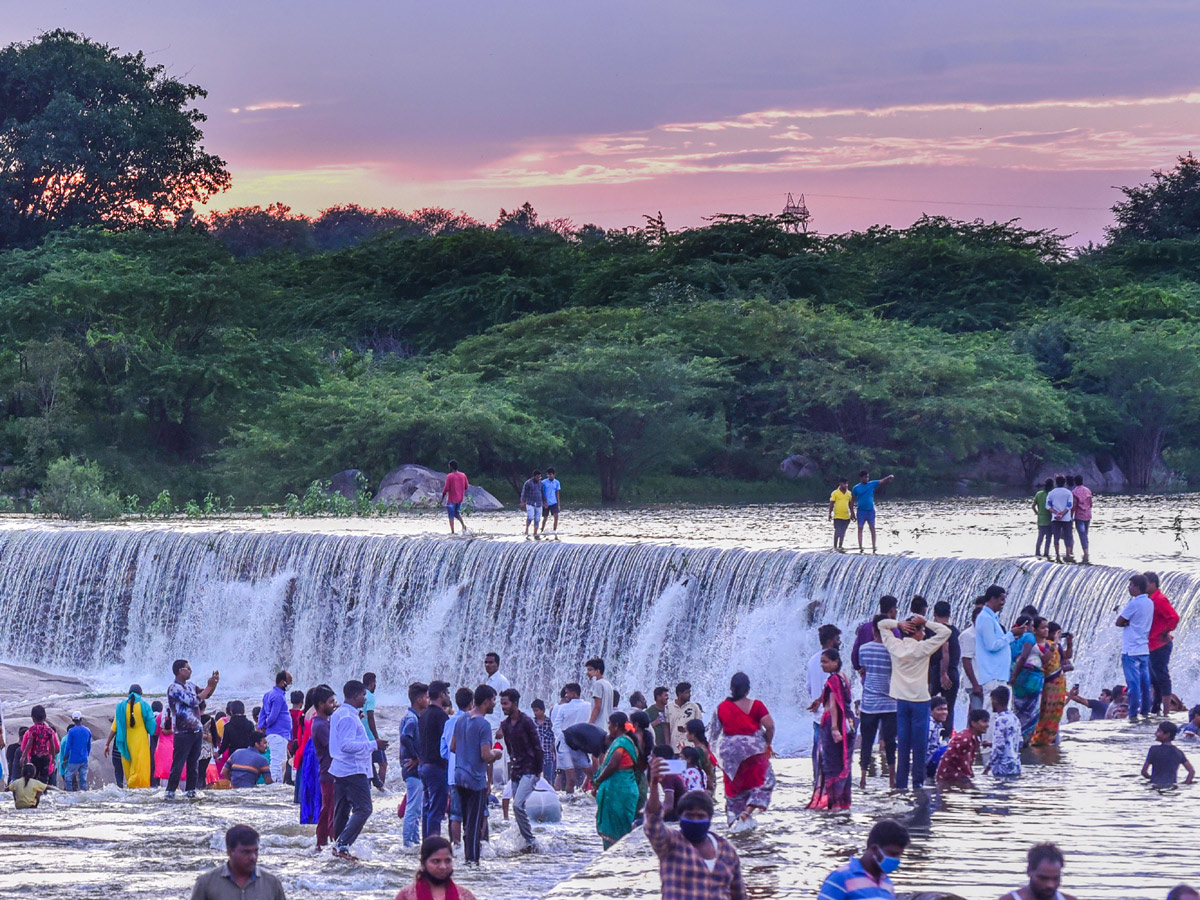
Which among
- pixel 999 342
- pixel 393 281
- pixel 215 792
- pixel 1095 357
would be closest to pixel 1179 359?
pixel 1095 357

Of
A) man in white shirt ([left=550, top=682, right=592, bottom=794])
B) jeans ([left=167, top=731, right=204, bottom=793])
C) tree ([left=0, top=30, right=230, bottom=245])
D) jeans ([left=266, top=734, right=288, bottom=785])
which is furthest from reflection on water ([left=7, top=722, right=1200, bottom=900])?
tree ([left=0, top=30, right=230, bottom=245])

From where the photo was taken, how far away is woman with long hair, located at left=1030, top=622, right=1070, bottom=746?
11.5m

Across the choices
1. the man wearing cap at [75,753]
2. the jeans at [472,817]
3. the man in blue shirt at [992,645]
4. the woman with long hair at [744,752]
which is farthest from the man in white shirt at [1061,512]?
the man wearing cap at [75,753]

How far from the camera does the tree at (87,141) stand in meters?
47.8

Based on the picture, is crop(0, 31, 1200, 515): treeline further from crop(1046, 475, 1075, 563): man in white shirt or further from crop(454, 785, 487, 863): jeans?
crop(454, 785, 487, 863): jeans

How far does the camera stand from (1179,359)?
39.0 meters

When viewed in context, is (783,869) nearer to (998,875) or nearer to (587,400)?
(998,875)

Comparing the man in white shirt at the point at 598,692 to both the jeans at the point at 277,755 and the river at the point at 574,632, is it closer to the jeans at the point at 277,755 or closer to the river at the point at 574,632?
the river at the point at 574,632

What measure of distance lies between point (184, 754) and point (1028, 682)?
6.54m

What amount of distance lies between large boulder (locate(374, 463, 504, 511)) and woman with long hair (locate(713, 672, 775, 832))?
22669 millimetres

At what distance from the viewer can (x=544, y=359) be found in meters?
38.4

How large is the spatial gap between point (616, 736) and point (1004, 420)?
29542 millimetres

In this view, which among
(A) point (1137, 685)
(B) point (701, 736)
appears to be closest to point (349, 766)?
(B) point (701, 736)

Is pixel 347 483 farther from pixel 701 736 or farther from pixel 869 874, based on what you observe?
pixel 869 874
